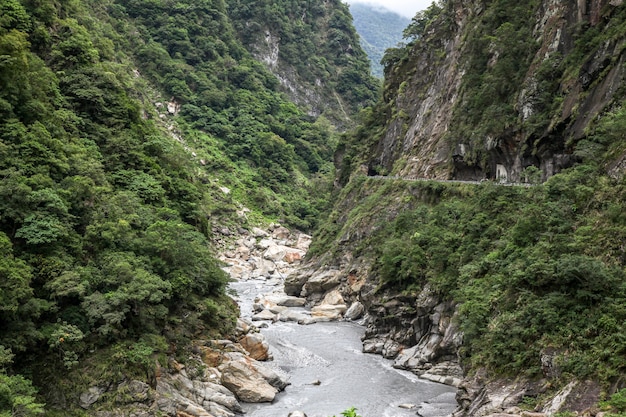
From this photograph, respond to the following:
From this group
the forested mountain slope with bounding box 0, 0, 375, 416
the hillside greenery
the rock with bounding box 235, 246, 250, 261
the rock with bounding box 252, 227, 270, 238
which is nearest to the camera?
the hillside greenery

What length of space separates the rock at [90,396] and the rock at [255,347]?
35.7ft

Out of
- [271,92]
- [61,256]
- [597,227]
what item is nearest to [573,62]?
[597,227]

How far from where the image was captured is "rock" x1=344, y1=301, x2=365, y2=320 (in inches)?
1650

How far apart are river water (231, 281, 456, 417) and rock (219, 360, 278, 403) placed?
0.43 meters

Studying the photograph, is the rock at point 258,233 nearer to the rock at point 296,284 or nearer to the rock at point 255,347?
the rock at point 296,284

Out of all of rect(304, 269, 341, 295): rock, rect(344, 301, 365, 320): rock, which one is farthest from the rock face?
rect(304, 269, 341, 295): rock

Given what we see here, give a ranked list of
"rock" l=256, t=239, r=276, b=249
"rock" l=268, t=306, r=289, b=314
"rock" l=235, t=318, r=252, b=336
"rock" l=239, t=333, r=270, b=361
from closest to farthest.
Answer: "rock" l=239, t=333, r=270, b=361
"rock" l=235, t=318, r=252, b=336
"rock" l=268, t=306, r=289, b=314
"rock" l=256, t=239, r=276, b=249

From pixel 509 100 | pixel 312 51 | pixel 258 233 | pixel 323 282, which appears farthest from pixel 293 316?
pixel 312 51

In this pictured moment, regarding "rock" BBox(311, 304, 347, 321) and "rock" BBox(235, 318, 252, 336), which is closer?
"rock" BBox(235, 318, 252, 336)

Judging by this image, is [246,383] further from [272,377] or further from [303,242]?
[303,242]

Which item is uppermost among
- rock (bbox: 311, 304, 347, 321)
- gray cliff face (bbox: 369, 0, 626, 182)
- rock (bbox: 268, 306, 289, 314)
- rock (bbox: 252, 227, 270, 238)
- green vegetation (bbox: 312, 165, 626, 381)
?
gray cliff face (bbox: 369, 0, 626, 182)

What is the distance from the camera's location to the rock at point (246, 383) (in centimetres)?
2523

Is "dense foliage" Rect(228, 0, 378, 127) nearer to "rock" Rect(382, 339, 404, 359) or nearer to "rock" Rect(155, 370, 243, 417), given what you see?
"rock" Rect(382, 339, 404, 359)

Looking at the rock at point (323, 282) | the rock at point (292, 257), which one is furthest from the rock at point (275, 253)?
the rock at point (323, 282)
